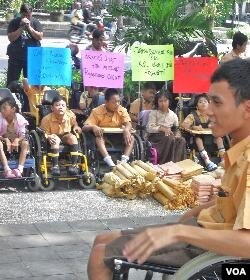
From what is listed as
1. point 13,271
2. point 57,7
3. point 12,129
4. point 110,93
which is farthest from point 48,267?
point 57,7

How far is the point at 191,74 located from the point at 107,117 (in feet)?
4.23

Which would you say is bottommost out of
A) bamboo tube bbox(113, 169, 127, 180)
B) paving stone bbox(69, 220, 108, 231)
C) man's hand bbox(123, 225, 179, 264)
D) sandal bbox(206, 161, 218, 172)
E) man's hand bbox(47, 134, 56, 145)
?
sandal bbox(206, 161, 218, 172)

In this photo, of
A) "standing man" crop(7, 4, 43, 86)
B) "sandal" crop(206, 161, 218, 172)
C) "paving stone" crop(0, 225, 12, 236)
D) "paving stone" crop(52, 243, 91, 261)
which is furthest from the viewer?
"standing man" crop(7, 4, 43, 86)

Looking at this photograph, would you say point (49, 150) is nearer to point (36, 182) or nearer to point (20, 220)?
point (36, 182)

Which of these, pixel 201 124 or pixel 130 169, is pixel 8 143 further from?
pixel 201 124

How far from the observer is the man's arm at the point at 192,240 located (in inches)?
105

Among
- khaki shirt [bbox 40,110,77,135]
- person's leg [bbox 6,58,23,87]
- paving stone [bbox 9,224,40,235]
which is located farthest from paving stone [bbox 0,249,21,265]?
person's leg [bbox 6,58,23,87]

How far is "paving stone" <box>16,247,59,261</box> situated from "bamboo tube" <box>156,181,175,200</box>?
1737 mm

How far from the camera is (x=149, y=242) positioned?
2707mm

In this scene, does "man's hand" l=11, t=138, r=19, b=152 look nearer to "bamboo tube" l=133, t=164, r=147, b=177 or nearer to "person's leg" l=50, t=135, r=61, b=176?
"person's leg" l=50, t=135, r=61, b=176

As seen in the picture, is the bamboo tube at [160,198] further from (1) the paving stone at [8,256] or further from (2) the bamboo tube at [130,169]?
(1) the paving stone at [8,256]

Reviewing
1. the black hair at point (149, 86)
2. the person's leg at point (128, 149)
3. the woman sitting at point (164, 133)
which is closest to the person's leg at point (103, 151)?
the person's leg at point (128, 149)

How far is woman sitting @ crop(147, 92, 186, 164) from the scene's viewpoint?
25.6ft

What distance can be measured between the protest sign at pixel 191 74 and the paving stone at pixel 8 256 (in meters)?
3.80
